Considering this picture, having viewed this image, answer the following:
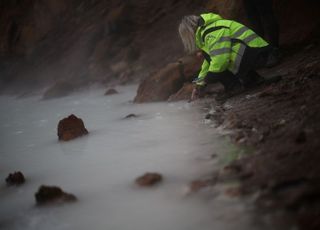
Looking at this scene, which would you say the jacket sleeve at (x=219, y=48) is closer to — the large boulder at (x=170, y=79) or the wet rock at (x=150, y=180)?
the large boulder at (x=170, y=79)

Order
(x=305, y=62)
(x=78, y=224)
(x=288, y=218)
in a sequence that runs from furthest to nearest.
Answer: (x=305, y=62), (x=78, y=224), (x=288, y=218)

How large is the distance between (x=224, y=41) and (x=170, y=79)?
217cm

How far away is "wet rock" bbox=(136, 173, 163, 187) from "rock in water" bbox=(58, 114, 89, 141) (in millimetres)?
2301

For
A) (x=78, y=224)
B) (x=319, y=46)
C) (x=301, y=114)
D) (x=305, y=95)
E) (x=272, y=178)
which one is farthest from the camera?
(x=319, y=46)

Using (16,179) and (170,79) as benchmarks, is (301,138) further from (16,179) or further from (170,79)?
(170,79)

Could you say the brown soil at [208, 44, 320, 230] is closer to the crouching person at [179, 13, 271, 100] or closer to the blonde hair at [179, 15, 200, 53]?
the crouching person at [179, 13, 271, 100]

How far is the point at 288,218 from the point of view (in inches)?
70.6

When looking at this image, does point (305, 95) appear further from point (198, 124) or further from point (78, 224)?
point (78, 224)

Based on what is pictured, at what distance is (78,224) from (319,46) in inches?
180

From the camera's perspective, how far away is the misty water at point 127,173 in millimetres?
2234

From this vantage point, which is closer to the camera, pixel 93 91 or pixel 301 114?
pixel 301 114

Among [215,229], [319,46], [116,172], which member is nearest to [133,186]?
[116,172]

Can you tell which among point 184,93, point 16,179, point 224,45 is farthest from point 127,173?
point 184,93

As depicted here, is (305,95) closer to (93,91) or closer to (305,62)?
(305,62)
